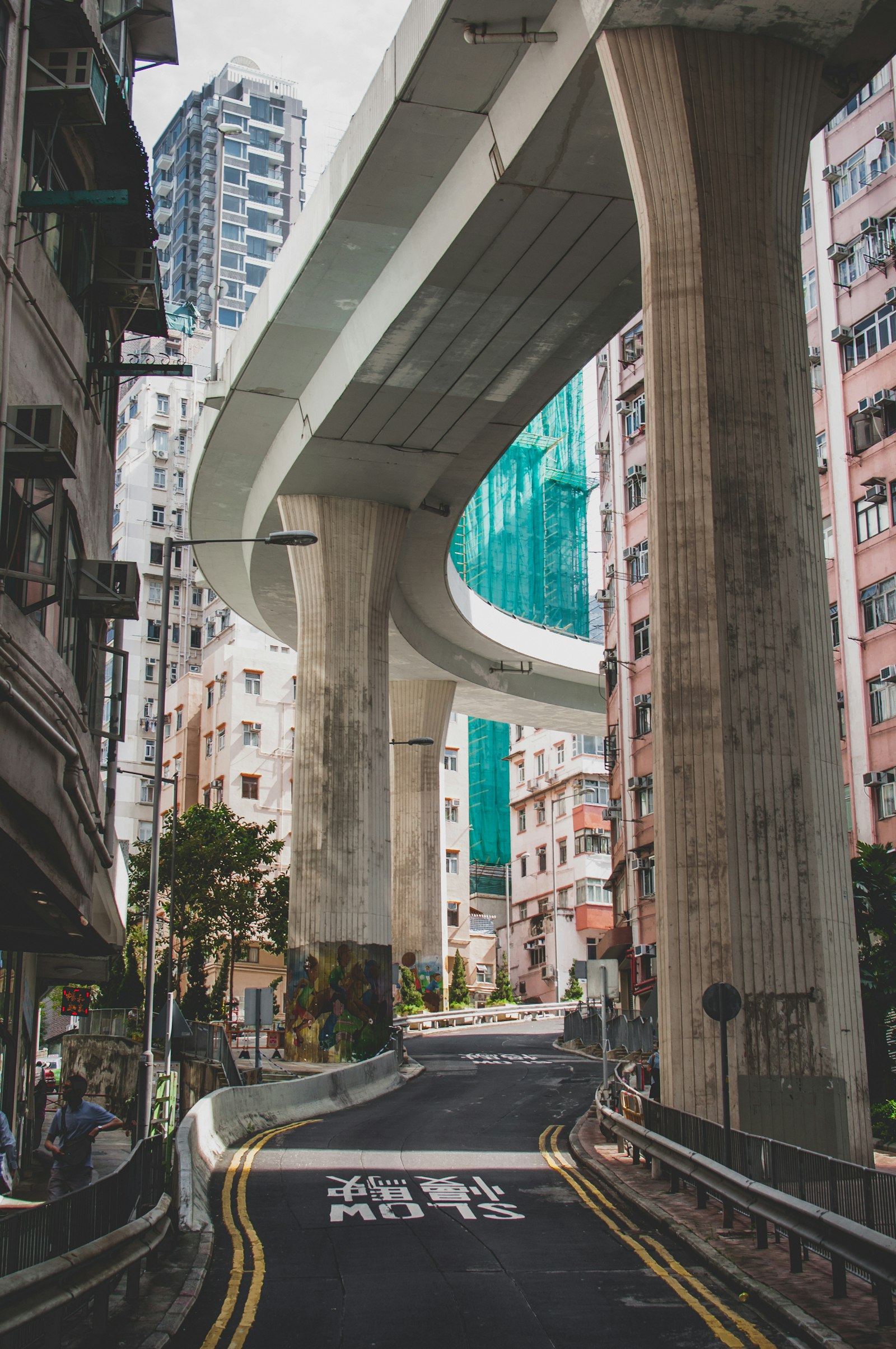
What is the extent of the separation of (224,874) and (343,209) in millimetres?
29380

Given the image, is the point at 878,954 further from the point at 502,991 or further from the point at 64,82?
the point at 502,991

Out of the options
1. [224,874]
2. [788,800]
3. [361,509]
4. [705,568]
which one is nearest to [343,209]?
[361,509]

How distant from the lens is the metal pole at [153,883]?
17.8 meters

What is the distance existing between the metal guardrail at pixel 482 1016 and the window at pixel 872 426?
92.9ft

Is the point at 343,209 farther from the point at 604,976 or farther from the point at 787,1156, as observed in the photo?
the point at 787,1156

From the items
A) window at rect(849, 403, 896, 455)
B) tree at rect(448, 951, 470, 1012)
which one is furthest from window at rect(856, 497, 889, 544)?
tree at rect(448, 951, 470, 1012)

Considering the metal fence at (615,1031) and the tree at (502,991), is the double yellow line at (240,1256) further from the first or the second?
the tree at (502,991)

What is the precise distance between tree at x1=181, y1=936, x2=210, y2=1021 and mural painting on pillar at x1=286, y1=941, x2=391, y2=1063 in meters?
5.35

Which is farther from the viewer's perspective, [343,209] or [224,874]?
[224,874]

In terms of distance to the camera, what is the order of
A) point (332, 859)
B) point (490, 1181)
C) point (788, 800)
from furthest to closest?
1. point (332, 859)
2. point (788, 800)
3. point (490, 1181)

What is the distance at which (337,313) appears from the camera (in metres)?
34.2

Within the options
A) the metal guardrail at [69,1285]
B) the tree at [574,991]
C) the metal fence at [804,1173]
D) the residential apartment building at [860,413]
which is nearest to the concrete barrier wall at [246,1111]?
the metal guardrail at [69,1285]

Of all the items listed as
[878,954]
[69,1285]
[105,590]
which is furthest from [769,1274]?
[878,954]

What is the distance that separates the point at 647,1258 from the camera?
40.3 feet
